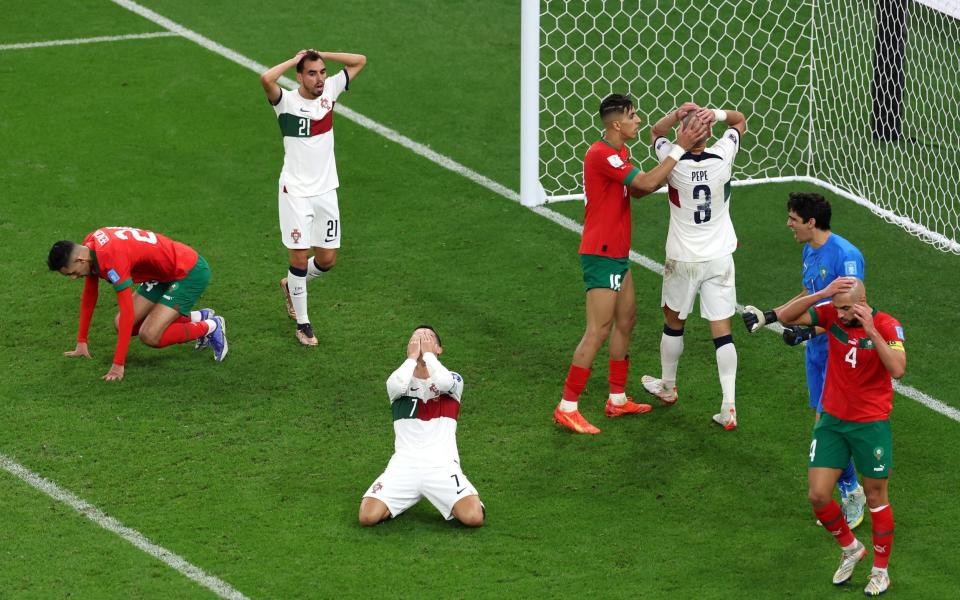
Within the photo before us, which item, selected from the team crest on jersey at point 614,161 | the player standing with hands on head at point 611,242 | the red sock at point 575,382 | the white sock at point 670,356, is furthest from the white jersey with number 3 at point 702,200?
the red sock at point 575,382

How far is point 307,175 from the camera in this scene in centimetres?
1073

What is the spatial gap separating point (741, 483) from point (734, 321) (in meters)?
2.48

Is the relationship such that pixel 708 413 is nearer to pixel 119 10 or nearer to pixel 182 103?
pixel 182 103

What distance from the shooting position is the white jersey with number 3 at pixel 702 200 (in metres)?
9.29

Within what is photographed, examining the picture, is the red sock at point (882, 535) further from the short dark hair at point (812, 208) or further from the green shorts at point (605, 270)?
the green shorts at point (605, 270)

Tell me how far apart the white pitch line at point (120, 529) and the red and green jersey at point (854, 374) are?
10.6 feet

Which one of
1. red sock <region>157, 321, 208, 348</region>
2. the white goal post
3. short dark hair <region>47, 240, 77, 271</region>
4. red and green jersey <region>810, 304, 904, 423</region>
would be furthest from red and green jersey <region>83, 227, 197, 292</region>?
red and green jersey <region>810, 304, 904, 423</region>

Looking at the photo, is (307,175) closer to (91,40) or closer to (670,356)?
(670,356)

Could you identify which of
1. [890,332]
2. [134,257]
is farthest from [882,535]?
[134,257]

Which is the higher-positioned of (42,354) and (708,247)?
(708,247)

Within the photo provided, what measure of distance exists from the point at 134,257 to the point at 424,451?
9.34 feet

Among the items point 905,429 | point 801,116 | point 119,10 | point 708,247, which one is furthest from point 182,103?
point 905,429

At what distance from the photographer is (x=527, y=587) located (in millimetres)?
7832

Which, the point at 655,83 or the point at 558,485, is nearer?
the point at 558,485
